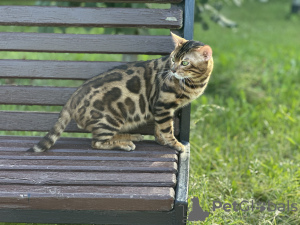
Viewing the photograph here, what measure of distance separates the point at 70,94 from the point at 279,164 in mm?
1686

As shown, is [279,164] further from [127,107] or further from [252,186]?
[127,107]

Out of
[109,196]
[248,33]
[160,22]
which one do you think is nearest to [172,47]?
[160,22]

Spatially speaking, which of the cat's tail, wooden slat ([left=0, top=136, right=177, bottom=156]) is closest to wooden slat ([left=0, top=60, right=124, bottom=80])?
the cat's tail

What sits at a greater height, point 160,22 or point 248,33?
point 160,22

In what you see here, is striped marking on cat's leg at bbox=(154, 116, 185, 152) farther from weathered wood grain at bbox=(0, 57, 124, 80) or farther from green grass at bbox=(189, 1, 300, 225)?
weathered wood grain at bbox=(0, 57, 124, 80)

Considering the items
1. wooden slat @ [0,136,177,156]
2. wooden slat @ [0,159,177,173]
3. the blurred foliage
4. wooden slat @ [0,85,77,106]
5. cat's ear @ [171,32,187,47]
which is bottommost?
wooden slat @ [0,136,177,156]

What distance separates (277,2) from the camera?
42.6ft

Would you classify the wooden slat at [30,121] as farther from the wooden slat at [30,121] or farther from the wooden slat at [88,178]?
the wooden slat at [88,178]

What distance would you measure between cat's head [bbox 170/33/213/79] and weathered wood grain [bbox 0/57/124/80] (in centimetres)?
46

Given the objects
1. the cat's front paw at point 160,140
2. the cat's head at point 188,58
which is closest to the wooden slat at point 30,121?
the cat's front paw at point 160,140

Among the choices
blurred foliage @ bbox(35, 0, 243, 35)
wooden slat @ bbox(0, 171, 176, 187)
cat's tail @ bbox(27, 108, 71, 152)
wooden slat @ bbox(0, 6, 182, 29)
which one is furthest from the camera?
blurred foliage @ bbox(35, 0, 243, 35)

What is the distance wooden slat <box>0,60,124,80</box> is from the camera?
3037 mm

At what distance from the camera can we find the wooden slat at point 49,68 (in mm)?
3037

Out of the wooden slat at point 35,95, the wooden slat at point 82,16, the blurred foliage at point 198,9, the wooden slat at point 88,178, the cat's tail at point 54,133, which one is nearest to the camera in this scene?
the wooden slat at point 88,178
